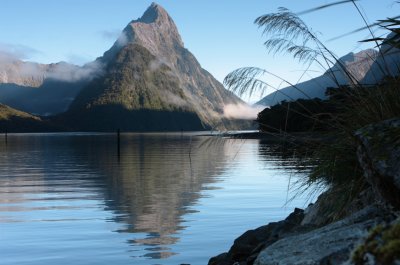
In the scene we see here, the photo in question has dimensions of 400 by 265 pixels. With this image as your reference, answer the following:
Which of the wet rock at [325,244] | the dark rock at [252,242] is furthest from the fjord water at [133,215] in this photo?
the wet rock at [325,244]

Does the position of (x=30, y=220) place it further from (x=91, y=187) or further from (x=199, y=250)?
(x=91, y=187)

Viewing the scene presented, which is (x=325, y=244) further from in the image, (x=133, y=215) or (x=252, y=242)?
(x=133, y=215)

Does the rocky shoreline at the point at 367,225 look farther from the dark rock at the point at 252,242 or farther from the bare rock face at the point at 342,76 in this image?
the dark rock at the point at 252,242

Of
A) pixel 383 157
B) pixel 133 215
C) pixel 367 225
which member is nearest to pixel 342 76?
pixel 383 157

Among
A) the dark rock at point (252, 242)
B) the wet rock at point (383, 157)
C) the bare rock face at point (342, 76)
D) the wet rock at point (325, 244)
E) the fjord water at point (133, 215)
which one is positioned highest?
the bare rock face at point (342, 76)

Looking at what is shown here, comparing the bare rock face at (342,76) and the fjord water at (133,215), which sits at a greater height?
the bare rock face at (342,76)

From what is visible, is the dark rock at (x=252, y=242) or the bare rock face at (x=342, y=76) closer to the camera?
the bare rock face at (x=342, y=76)

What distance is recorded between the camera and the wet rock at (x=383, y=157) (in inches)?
192

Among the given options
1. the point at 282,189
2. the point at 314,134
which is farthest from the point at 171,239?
the point at 282,189

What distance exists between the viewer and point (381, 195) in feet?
17.1

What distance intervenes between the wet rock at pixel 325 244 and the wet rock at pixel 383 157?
282 mm

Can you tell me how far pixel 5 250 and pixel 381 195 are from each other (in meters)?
14.2

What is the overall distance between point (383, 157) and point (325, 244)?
1.07 metres

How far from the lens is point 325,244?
15.8 feet
